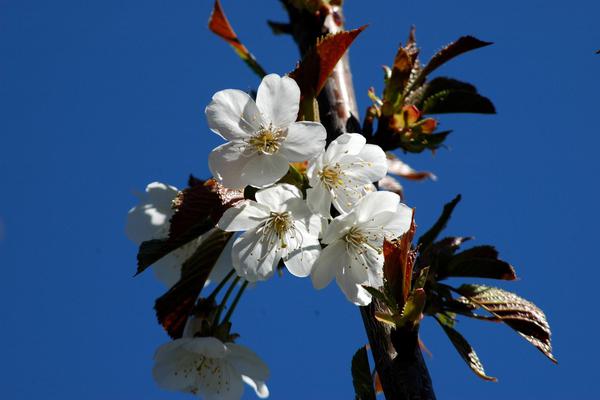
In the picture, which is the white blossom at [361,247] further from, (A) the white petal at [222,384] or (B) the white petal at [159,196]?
(B) the white petal at [159,196]

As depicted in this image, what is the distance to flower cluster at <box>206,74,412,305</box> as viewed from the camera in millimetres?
1421

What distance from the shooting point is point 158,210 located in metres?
2.02

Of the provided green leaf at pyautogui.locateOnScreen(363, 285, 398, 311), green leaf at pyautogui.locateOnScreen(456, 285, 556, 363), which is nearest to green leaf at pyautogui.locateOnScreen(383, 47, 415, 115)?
green leaf at pyautogui.locateOnScreen(456, 285, 556, 363)

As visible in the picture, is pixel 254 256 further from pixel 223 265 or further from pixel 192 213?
pixel 223 265

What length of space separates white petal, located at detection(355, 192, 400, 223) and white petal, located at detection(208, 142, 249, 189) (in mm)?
251

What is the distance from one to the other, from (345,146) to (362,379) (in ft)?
1.64

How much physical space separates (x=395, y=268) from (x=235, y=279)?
2.00 ft

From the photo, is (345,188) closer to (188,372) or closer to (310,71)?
(310,71)

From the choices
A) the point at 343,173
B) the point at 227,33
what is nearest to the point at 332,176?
the point at 343,173

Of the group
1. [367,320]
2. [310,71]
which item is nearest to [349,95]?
[310,71]

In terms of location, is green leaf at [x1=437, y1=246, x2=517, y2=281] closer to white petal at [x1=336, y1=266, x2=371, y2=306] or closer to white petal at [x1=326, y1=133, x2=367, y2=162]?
white petal at [x1=336, y1=266, x2=371, y2=306]

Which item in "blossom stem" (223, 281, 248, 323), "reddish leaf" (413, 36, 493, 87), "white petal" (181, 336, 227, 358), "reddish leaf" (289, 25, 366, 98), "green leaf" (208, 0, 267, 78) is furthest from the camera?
"green leaf" (208, 0, 267, 78)

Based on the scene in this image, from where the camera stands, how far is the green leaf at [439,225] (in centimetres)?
187

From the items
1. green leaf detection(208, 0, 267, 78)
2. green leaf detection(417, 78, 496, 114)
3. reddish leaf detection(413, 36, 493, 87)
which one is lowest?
green leaf detection(417, 78, 496, 114)
